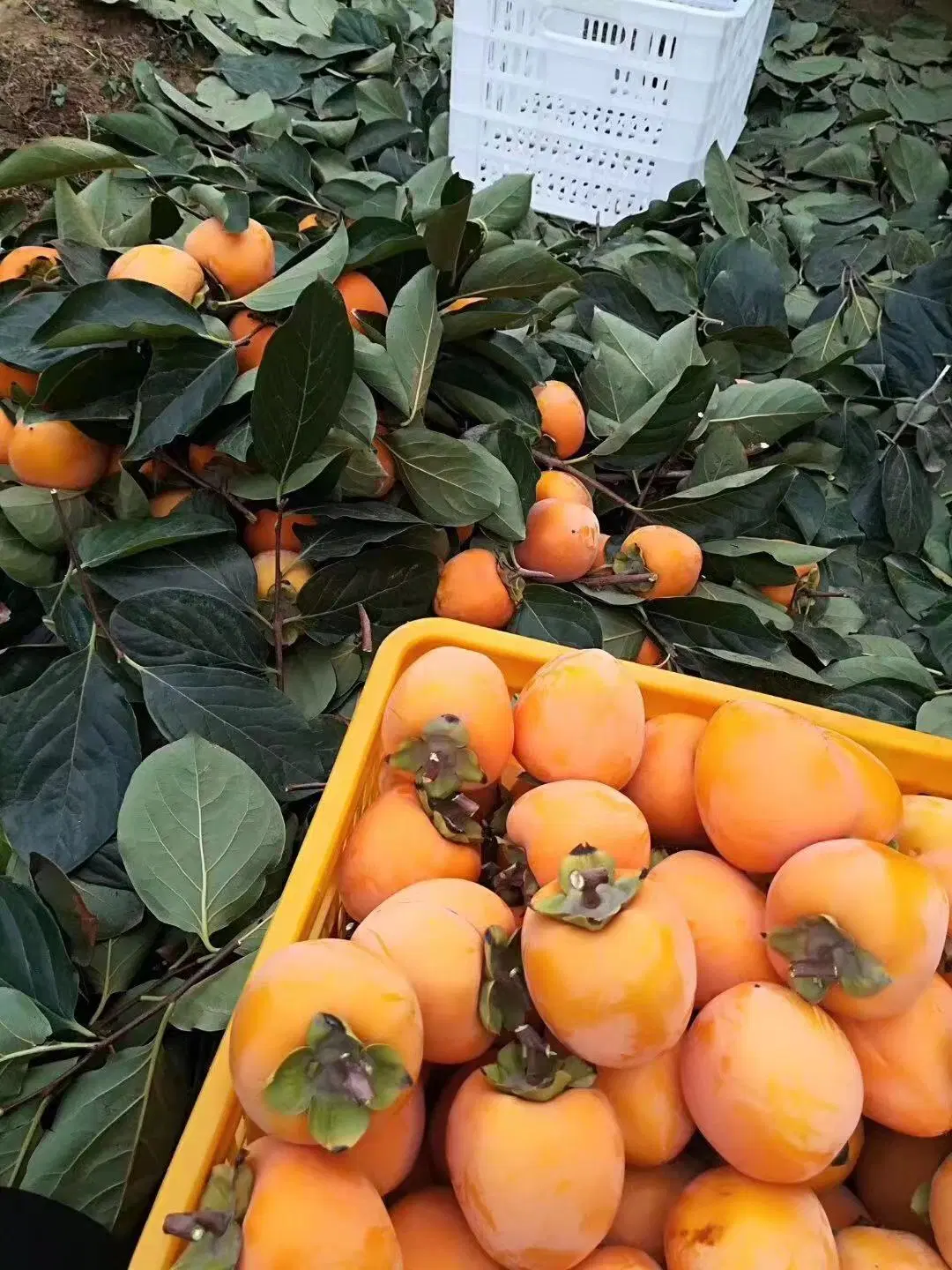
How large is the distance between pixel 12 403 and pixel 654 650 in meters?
0.58

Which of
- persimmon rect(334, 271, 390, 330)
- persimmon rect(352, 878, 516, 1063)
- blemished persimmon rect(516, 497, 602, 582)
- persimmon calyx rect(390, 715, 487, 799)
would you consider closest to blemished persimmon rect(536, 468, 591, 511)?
blemished persimmon rect(516, 497, 602, 582)

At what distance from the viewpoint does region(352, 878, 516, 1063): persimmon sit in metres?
0.39

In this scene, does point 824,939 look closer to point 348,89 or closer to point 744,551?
point 744,551

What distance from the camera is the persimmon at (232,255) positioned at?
0.80 metres

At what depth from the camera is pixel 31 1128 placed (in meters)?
0.56

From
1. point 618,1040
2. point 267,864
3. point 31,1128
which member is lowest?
point 31,1128

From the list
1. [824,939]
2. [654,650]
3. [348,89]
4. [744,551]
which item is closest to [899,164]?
[348,89]

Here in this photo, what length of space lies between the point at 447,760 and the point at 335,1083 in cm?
18

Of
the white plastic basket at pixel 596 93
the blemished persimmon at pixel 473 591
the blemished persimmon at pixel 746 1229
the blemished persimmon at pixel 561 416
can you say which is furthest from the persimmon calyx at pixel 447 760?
the white plastic basket at pixel 596 93

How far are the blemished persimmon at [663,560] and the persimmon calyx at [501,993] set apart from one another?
0.48 meters

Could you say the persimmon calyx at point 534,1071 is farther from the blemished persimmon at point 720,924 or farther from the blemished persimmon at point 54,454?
the blemished persimmon at point 54,454

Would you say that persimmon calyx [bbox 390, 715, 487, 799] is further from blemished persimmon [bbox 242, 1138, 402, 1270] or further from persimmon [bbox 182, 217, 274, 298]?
persimmon [bbox 182, 217, 274, 298]

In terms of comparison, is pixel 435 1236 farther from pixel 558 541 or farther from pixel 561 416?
pixel 561 416

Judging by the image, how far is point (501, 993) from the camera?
40 cm
